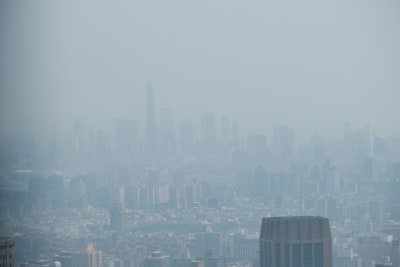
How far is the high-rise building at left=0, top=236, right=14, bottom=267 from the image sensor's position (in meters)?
6.99

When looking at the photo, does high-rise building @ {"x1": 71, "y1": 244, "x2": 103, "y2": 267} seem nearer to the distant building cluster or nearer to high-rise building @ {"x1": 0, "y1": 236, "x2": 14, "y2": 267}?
the distant building cluster

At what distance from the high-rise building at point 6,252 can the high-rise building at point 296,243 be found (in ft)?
6.94

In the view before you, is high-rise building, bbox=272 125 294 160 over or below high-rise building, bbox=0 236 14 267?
over

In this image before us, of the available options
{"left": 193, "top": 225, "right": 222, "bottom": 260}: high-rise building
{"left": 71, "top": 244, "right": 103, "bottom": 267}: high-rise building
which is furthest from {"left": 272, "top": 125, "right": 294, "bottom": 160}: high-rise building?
{"left": 71, "top": 244, "right": 103, "bottom": 267}: high-rise building

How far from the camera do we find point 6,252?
712 centimetres

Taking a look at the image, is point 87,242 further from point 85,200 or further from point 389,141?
point 389,141

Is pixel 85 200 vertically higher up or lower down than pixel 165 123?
lower down

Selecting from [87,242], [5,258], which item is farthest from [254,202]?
[5,258]

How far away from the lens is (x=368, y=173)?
1193 centimetres

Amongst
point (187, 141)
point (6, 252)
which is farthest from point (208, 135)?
point (6, 252)

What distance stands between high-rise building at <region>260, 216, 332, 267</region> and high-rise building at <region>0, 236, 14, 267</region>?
2.12m

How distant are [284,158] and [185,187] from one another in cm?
98

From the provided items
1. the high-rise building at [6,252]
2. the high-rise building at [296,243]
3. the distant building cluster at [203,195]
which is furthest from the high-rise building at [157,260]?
Result: the high-rise building at [6,252]

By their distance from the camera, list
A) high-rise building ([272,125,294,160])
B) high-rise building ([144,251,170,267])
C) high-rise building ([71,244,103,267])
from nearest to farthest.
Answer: high-rise building ([71,244,103,267])
high-rise building ([144,251,170,267])
high-rise building ([272,125,294,160])
